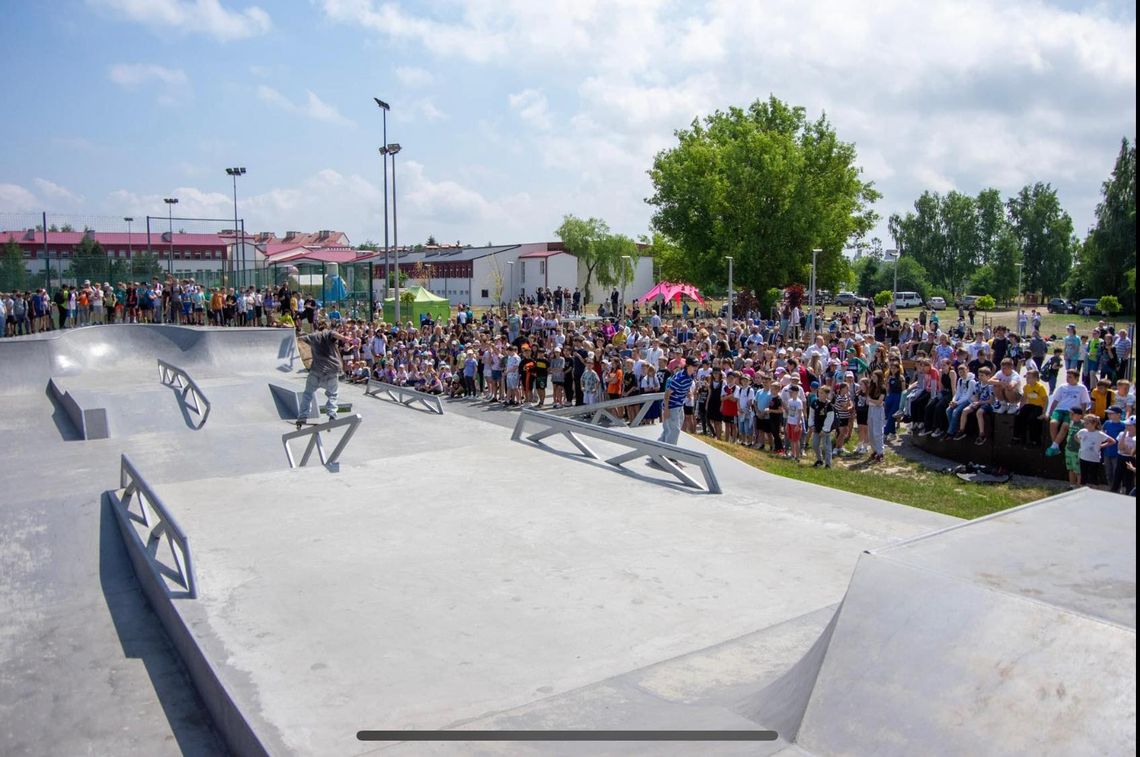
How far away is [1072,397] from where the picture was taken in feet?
37.6

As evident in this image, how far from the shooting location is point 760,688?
4.27 metres

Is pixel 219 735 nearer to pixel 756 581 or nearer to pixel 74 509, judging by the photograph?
pixel 756 581

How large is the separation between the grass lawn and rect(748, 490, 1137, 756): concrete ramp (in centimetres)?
665

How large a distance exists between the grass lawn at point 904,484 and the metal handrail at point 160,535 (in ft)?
25.4

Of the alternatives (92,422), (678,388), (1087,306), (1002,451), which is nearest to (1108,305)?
(1087,306)

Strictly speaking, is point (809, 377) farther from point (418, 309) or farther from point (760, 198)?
point (760, 198)

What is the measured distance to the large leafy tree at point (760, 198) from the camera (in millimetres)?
42406

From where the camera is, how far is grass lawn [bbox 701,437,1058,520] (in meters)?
10.9

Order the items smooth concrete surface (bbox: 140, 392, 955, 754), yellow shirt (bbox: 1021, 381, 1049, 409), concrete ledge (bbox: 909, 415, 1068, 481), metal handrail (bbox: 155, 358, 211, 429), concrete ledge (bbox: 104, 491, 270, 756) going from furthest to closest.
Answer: metal handrail (bbox: 155, 358, 211, 429)
yellow shirt (bbox: 1021, 381, 1049, 409)
concrete ledge (bbox: 909, 415, 1068, 481)
smooth concrete surface (bbox: 140, 392, 955, 754)
concrete ledge (bbox: 104, 491, 270, 756)

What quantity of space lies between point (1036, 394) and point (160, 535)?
1162 cm

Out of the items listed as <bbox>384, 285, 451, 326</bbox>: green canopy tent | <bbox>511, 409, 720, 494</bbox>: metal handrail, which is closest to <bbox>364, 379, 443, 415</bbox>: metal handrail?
<bbox>511, 409, 720, 494</bbox>: metal handrail

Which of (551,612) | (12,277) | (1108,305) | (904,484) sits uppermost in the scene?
(12,277)

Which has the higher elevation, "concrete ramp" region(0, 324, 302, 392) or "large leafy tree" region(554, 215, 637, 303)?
"large leafy tree" region(554, 215, 637, 303)

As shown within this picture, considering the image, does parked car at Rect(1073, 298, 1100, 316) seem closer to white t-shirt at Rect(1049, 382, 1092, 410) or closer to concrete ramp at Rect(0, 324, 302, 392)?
white t-shirt at Rect(1049, 382, 1092, 410)
